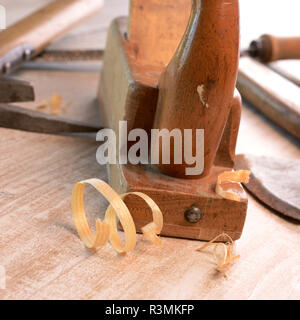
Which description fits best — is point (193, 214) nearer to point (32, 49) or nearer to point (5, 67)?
point (5, 67)

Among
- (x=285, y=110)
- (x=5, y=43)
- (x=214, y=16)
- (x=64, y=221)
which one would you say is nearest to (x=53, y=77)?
(x=5, y=43)

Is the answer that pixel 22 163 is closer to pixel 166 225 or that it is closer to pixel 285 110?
pixel 166 225

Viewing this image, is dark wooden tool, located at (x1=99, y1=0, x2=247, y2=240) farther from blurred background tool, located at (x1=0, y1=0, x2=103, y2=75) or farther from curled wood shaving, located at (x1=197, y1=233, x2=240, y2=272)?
blurred background tool, located at (x1=0, y1=0, x2=103, y2=75)

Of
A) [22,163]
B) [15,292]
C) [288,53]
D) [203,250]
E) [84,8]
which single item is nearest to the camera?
[15,292]

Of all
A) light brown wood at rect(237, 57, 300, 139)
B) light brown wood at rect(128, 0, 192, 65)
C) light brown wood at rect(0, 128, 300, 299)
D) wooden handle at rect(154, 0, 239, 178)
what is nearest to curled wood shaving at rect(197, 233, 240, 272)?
light brown wood at rect(0, 128, 300, 299)

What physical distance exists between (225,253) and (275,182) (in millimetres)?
289

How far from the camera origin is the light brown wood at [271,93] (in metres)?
1.30

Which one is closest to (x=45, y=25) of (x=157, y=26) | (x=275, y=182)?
(x=157, y=26)

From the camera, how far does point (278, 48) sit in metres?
1.58

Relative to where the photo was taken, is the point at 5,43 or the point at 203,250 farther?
the point at 5,43

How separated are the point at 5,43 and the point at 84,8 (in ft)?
2.05

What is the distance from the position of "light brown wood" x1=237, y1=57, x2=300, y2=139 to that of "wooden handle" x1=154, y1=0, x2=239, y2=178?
0.54 meters

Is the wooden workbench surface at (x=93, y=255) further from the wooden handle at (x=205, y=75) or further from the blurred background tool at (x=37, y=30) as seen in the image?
the blurred background tool at (x=37, y=30)

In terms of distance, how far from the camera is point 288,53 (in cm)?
159
